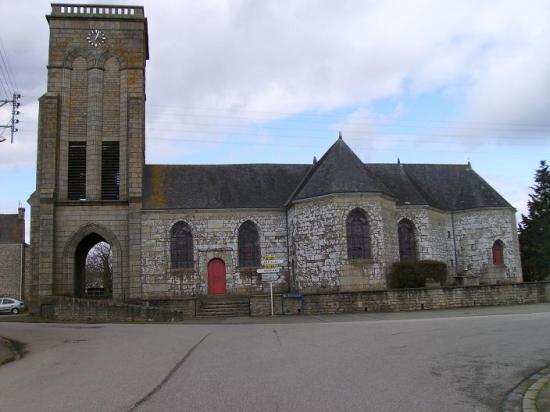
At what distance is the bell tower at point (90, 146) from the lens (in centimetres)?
2898

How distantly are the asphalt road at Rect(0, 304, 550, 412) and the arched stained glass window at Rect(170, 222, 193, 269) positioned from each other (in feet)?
49.7

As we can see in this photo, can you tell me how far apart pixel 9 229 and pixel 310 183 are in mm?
34020

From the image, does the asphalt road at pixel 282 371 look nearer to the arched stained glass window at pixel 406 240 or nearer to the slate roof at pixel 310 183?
the slate roof at pixel 310 183

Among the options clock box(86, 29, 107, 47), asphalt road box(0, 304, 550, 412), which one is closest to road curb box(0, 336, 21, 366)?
asphalt road box(0, 304, 550, 412)

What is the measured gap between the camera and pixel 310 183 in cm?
2966

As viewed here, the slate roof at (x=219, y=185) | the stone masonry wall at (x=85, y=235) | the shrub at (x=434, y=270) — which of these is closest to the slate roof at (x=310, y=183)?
the slate roof at (x=219, y=185)

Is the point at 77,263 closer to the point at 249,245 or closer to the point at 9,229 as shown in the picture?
the point at 249,245

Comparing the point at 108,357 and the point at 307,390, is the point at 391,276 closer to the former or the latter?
the point at 108,357

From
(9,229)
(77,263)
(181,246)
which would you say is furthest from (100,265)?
(181,246)

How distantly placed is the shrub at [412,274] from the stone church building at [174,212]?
54cm

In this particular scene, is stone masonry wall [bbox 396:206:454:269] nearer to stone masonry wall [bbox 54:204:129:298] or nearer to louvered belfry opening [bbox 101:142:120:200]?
stone masonry wall [bbox 54:204:129:298]

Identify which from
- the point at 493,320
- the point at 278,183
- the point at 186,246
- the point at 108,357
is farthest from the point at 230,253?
the point at 108,357

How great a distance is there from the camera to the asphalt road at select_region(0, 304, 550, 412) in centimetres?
701

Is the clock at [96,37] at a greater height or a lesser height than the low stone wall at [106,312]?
greater
